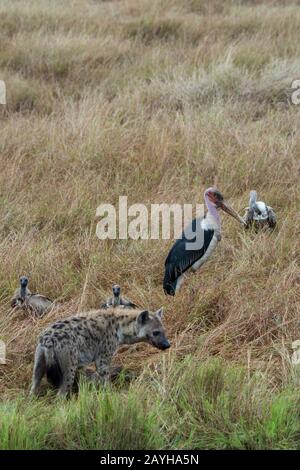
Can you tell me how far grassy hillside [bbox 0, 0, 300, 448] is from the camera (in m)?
4.26

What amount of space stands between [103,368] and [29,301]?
2.98 ft

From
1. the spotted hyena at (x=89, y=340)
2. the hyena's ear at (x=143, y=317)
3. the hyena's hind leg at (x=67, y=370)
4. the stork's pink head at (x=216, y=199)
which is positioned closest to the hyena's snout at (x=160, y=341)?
the spotted hyena at (x=89, y=340)

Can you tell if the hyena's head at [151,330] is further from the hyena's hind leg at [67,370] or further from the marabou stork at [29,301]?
the marabou stork at [29,301]

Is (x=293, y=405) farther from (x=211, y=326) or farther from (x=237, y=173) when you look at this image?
(x=237, y=173)

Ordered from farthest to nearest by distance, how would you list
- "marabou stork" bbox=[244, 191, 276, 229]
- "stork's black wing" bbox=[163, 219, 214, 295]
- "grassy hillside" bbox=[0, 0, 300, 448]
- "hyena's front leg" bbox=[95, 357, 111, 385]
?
"marabou stork" bbox=[244, 191, 276, 229] → "stork's black wing" bbox=[163, 219, 214, 295] → "hyena's front leg" bbox=[95, 357, 111, 385] → "grassy hillside" bbox=[0, 0, 300, 448]

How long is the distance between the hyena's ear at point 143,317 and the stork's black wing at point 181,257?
0.87 meters

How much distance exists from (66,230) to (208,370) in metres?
2.73

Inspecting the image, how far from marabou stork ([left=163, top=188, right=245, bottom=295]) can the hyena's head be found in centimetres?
86

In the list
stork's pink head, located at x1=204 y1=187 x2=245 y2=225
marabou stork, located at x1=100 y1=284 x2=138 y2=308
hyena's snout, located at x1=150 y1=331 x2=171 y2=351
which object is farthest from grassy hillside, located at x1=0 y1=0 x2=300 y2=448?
stork's pink head, located at x1=204 y1=187 x2=245 y2=225

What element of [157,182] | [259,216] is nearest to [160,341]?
[259,216]

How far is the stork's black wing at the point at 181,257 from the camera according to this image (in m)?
5.81

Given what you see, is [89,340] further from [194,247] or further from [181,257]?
[194,247]

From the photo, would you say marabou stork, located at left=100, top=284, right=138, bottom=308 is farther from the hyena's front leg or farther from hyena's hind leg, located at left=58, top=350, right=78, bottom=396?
hyena's hind leg, located at left=58, top=350, right=78, bottom=396

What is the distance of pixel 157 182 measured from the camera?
7754 millimetres
